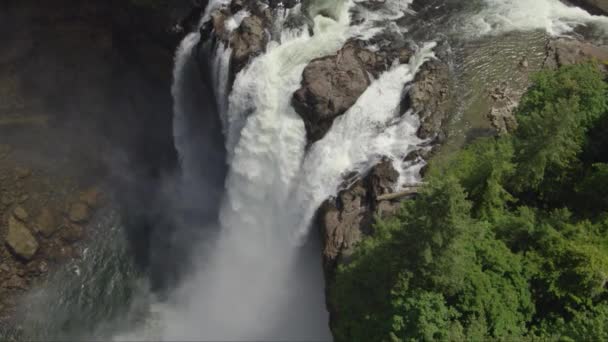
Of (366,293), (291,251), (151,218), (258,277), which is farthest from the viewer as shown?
(151,218)

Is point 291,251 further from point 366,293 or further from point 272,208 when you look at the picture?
point 366,293

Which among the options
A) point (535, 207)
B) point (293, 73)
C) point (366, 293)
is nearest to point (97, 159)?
point (293, 73)

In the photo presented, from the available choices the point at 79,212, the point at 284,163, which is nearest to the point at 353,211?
the point at 284,163

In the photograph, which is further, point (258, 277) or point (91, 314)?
point (91, 314)

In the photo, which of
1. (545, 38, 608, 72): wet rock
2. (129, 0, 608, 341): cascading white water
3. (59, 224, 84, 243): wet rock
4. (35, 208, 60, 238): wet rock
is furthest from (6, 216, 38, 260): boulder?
(545, 38, 608, 72): wet rock

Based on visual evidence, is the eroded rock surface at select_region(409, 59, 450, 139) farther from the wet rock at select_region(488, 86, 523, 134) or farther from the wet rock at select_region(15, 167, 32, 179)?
the wet rock at select_region(15, 167, 32, 179)

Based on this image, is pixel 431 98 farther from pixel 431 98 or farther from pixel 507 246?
pixel 507 246

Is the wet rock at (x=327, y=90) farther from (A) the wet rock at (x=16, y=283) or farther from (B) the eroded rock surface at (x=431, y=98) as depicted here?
(A) the wet rock at (x=16, y=283)
